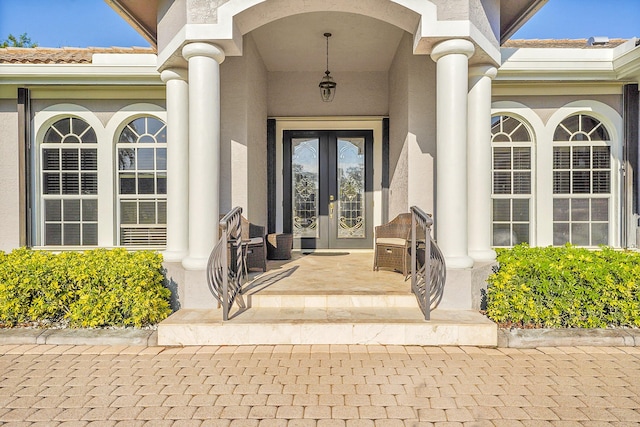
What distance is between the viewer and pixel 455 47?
3725 millimetres

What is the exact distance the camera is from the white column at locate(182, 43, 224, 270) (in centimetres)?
379

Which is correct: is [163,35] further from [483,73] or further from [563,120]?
[563,120]

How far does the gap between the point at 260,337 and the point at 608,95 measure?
6.34 meters

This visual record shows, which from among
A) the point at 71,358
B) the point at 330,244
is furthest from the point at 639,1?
the point at 71,358

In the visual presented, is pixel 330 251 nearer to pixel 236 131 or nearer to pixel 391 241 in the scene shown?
pixel 391 241

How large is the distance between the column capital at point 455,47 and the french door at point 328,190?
134 inches

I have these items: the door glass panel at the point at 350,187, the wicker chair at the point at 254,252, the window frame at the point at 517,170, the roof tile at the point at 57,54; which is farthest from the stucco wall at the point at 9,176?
the window frame at the point at 517,170

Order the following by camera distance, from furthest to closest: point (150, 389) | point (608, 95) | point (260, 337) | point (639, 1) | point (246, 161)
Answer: point (639, 1)
point (608, 95)
point (246, 161)
point (260, 337)
point (150, 389)

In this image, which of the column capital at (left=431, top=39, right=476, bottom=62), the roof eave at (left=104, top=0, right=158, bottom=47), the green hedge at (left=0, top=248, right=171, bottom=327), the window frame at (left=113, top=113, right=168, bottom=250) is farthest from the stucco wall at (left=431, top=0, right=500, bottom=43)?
the window frame at (left=113, top=113, right=168, bottom=250)

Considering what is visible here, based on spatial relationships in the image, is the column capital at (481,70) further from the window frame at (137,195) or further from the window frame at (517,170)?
the window frame at (137,195)

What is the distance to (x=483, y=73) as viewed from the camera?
13.7ft

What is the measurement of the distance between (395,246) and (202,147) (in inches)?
101

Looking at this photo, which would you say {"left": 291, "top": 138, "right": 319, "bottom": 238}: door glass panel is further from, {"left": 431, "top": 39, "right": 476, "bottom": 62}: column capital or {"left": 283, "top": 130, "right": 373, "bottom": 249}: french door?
{"left": 431, "top": 39, "right": 476, "bottom": 62}: column capital

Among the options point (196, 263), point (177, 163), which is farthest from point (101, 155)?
point (196, 263)
